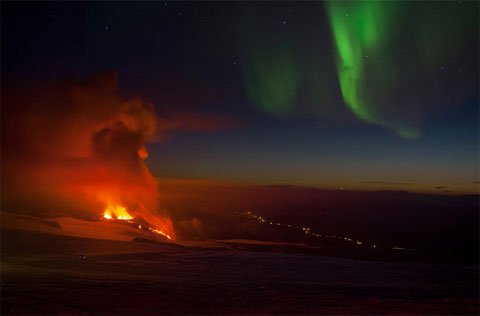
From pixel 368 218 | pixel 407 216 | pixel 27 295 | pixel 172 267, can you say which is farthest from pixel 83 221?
pixel 407 216

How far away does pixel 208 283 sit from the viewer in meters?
11.5

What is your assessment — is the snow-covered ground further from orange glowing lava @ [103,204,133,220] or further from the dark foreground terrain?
orange glowing lava @ [103,204,133,220]

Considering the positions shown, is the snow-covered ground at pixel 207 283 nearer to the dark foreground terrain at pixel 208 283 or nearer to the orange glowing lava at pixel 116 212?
the dark foreground terrain at pixel 208 283

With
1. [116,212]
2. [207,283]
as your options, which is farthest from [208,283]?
[116,212]

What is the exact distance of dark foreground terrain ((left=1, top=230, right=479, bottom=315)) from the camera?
920 cm

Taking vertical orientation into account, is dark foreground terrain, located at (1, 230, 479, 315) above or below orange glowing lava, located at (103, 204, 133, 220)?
below

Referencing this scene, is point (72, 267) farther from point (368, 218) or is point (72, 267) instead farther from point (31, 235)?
point (368, 218)

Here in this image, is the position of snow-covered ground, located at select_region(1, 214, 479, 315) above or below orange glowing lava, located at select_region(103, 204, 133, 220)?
below

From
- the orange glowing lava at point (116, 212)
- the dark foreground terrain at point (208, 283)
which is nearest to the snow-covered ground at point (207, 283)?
the dark foreground terrain at point (208, 283)

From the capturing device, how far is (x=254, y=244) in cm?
2328

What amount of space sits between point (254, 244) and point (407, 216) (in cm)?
5010

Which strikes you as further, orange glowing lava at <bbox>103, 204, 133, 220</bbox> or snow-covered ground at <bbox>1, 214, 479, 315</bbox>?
orange glowing lava at <bbox>103, 204, 133, 220</bbox>

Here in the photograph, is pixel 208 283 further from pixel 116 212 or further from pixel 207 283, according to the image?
pixel 116 212

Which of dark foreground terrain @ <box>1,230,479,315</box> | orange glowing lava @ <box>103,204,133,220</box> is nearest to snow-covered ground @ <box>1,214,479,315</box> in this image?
dark foreground terrain @ <box>1,230,479,315</box>
